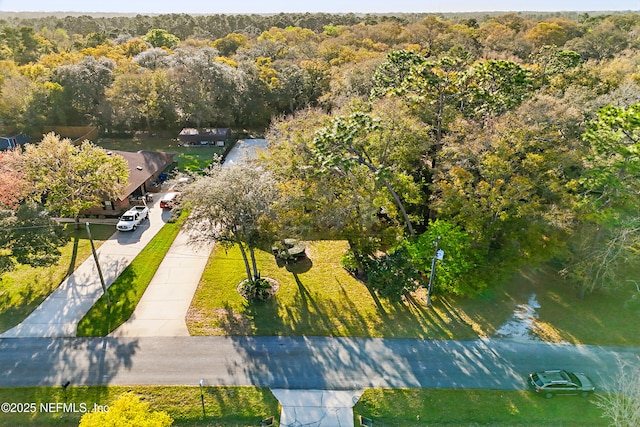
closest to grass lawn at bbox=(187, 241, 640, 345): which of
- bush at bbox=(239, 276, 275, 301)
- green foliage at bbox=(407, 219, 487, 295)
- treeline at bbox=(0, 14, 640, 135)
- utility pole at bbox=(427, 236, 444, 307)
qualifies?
bush at bbox=(239, 276, 275, 301)

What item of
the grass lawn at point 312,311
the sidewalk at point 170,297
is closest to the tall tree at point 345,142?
the grass lawn at point 312,311

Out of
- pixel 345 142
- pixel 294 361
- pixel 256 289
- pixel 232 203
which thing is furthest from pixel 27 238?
pixel 345 142

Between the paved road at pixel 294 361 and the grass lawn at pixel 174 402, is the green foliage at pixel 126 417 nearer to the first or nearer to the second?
the grass lawn at pixel 174 402

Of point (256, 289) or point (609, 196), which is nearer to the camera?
point (609, 196)

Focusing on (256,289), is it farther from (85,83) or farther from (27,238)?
(85,83)

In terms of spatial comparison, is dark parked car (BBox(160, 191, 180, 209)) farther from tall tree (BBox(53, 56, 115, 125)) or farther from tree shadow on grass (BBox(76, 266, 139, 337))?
tall tree (BBox(53, 56, 115, 125))
